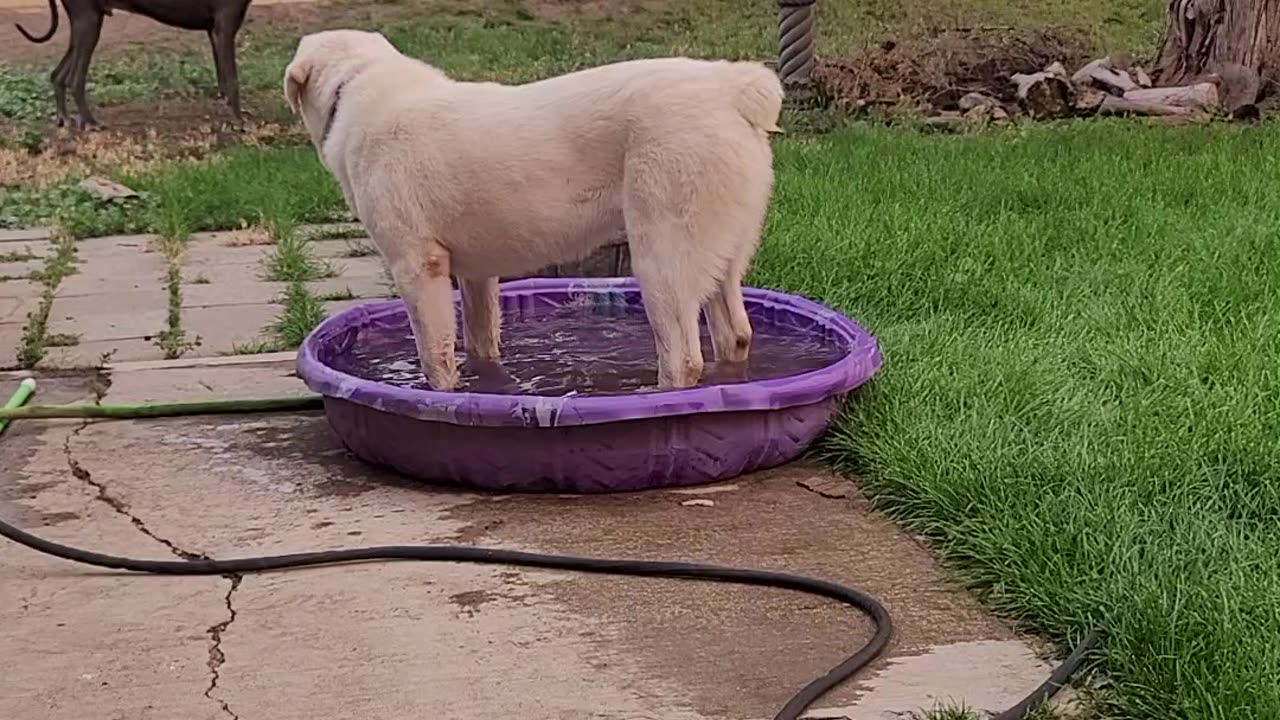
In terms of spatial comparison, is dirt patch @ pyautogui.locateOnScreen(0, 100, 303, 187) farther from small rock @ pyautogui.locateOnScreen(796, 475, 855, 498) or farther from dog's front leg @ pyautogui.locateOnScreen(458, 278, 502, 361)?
small rock @ pyautogui.locateOnScreen(796, 475, 855, 498)

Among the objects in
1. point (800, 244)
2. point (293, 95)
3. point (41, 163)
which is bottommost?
point (41, 163)

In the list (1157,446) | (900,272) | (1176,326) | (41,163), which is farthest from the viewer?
(41,163)

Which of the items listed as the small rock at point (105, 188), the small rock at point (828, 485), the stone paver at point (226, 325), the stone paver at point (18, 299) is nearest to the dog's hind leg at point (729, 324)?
the small rock at point (828, 485)

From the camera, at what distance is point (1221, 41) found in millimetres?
9719

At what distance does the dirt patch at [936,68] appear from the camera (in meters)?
9.68

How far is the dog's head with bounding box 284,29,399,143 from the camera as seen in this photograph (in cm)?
412

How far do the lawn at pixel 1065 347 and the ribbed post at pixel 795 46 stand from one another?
2.48 feet

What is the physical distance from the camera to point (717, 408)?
3.62m

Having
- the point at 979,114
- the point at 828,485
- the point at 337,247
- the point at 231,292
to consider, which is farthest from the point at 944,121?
the point at 828,485

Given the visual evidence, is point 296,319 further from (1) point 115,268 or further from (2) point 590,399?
(2) point 590,399

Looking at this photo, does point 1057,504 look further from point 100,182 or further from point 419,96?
point 100,182

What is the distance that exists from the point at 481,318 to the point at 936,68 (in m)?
6.13

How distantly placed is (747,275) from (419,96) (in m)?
1.78

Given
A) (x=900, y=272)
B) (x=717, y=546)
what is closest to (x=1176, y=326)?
(x=900, y=272)
